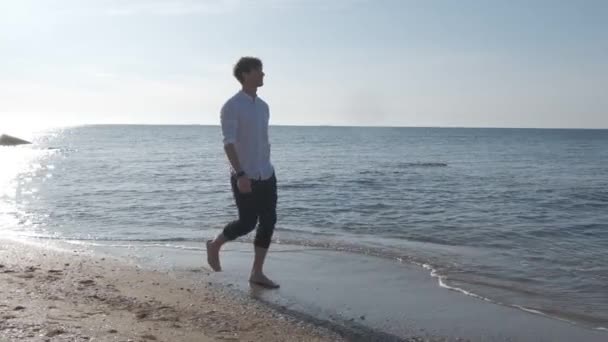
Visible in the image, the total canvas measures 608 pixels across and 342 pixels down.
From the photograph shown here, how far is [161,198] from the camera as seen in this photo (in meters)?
14.3

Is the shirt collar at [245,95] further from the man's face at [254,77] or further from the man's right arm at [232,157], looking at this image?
the man's right arm at [232,157]

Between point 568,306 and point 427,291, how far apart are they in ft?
4.39

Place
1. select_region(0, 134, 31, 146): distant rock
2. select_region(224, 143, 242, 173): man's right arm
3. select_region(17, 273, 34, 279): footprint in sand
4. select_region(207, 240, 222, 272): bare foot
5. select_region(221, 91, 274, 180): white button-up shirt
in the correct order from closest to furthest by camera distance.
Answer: select_region(224, 143, 242, 173): man's right arm → select_region(221, 91, 274, 180): white button-up shirt → select_region(17, 273, 34, 279): footprint in sand → select_region(207, 240, 222, 272): bare foot → select_region(0, 134, 31, 146): distant rock

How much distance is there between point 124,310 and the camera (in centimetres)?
441

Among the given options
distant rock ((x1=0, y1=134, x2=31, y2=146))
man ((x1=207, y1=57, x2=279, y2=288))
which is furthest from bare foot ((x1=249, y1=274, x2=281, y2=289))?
distant rock ((x1=0, y1=134, x2=31, y2=146))

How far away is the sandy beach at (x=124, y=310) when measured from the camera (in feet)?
12.5

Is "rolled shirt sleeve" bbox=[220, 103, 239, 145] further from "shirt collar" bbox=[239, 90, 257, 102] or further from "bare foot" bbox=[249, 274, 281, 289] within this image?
"bare foot" bbox=[249, 274, 281, 289]

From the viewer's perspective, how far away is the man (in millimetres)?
4879

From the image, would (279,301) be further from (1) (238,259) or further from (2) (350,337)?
(1) (238,259)

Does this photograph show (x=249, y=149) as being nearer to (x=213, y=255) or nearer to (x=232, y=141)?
(x=232, y=141)

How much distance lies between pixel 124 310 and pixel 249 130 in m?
1.79

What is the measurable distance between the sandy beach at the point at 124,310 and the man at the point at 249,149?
0.80m

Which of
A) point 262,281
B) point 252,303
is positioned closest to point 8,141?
point 262,281

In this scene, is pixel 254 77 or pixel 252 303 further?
pixel 254 77
